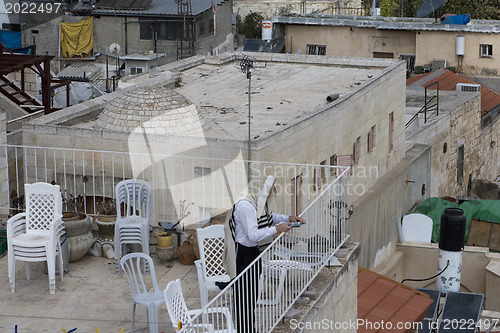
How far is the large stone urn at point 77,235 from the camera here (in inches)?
445

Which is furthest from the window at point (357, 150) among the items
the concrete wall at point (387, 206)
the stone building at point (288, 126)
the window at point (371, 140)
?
the concrete wall at point (387, 206)

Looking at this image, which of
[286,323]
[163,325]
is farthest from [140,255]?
[286,323]

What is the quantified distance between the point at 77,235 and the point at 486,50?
3398 centimetres

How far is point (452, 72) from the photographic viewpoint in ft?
133

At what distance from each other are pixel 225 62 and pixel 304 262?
15.1 metres

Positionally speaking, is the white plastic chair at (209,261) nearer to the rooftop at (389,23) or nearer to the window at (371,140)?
the window at (371,140)

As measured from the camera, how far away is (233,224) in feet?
29.7

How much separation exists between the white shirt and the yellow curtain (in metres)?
51.5

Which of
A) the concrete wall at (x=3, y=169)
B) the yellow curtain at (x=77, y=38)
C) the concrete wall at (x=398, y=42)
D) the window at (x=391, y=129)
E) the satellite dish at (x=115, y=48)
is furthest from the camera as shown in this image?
Answer: the yellow curtain at (x=77, y=38)

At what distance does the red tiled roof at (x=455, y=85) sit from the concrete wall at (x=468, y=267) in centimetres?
1378

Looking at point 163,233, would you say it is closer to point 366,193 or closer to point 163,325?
point 163,325

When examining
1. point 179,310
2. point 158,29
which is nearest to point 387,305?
point 179,310

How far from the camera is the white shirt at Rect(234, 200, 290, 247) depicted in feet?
29.2

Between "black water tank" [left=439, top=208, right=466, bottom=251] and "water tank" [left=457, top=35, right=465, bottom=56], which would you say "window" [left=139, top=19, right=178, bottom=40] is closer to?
"water tank" [left=457, top=35, right=465, bottom=56]
